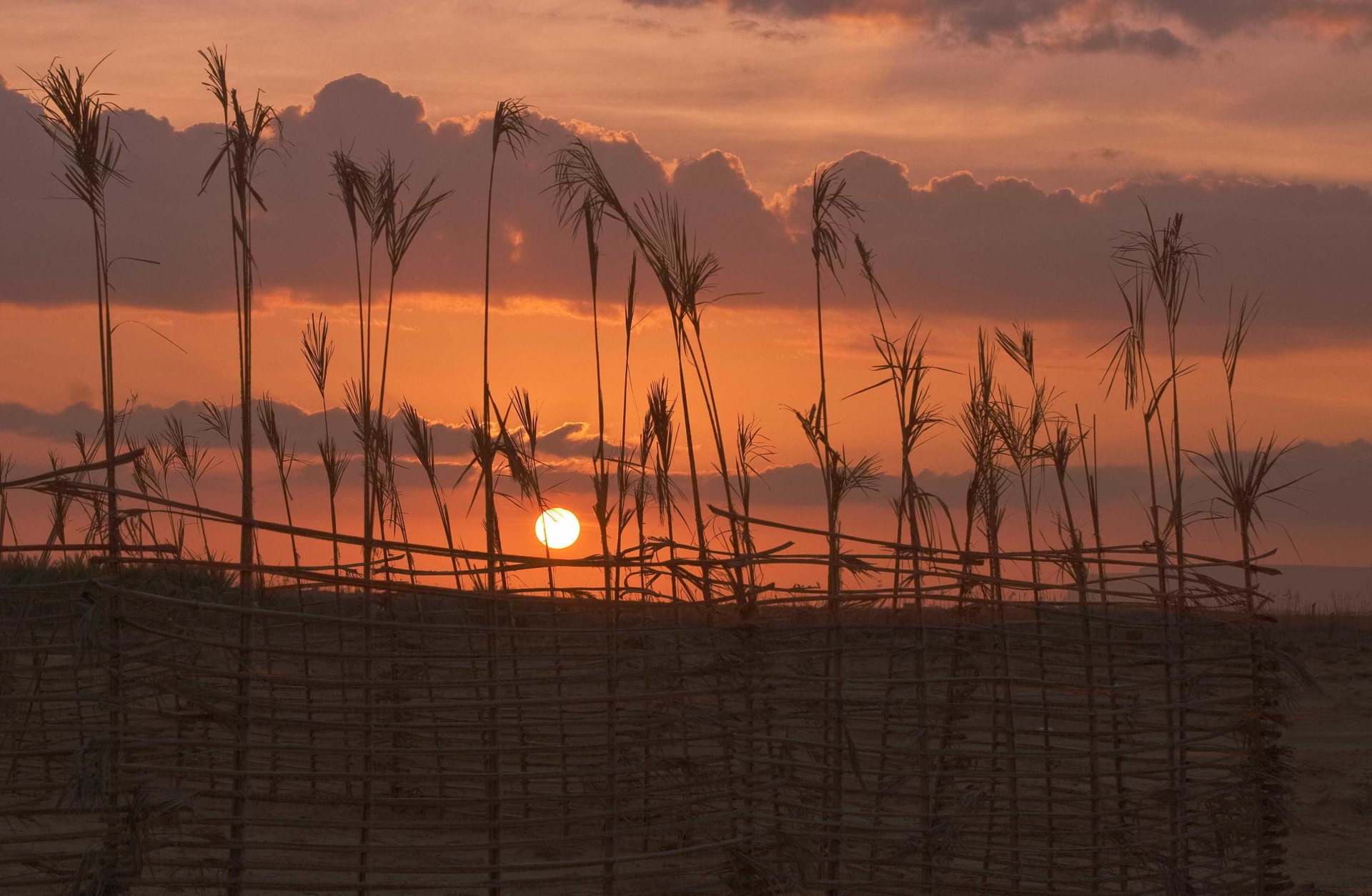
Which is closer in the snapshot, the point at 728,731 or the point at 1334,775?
the point at 728,731

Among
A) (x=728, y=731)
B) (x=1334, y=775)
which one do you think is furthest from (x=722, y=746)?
(x=1334, y=775)

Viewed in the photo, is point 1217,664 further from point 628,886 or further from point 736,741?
point 628,886

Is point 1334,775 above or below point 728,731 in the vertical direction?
below

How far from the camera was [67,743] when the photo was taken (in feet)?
24.2

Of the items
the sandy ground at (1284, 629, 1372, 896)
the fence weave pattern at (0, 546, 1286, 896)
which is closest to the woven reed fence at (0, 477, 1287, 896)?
the fence weave pattern at (0, 546, 1286, 896)

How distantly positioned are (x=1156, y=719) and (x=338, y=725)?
9.40 meters

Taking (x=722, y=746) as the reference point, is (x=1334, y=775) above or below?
below

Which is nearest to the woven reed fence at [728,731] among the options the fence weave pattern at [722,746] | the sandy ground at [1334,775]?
the fence weave pattern at [722,746]

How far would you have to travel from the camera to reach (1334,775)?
393 inches

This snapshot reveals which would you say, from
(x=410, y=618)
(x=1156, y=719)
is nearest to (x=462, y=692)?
(x=410, y=618)

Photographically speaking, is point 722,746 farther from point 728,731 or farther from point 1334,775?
point 1334,775

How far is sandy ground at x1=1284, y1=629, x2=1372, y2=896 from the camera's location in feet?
23.9

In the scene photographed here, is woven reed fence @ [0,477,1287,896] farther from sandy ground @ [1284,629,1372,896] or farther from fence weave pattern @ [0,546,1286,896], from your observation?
sandy ground @ [1284,629,1372,896]

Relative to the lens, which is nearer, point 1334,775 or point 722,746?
point 722,746
